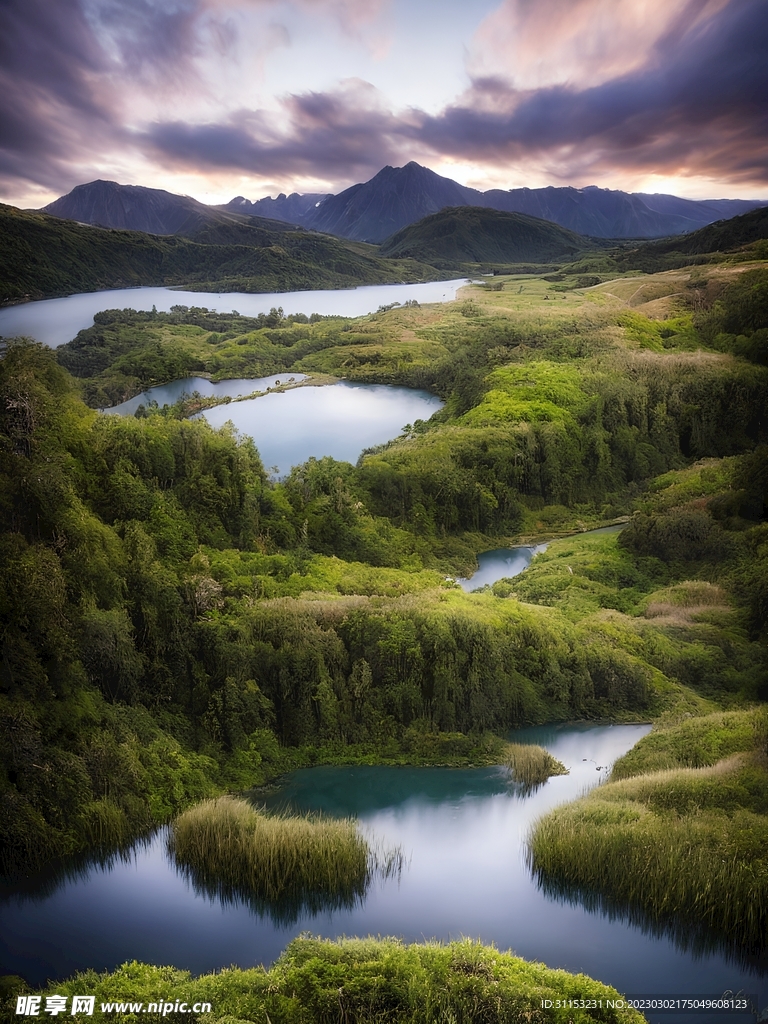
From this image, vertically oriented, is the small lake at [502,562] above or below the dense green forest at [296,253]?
below

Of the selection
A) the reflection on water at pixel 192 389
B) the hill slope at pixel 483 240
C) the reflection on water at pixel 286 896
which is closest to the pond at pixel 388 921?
the reflection on water at pixel 286 896

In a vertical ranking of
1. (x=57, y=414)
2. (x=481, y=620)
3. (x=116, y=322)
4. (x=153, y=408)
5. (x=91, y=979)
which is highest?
(x=116, y=322)

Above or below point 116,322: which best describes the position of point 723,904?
below

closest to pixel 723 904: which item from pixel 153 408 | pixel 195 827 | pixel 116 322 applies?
pixel 195 827

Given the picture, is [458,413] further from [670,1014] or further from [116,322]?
[670,1014]

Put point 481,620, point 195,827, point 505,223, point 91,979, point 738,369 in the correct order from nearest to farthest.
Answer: point 91,979 → point 195,827 → point 481,620 → point 738,369 → point 505,223

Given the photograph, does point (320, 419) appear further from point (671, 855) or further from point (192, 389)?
point (671, 855)

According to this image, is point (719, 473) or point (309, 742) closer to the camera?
point (309, 742)

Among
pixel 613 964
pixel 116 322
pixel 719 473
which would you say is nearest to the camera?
pixel 613 964

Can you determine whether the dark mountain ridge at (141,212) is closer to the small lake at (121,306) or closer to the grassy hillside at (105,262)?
the grassy hillside at (105,262)
